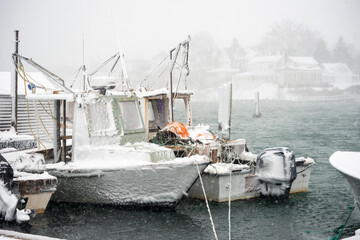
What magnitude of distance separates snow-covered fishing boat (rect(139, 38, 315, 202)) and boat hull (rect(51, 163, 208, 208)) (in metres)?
0.97

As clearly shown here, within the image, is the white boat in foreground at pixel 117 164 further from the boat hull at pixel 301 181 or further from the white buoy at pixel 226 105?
the white buoy at pixel 226 105

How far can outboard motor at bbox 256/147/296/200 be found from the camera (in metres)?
11.9

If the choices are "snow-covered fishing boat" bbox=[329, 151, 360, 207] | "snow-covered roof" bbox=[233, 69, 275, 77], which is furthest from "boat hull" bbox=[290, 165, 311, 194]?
"snow-covered roof" bbox=[233, 69, 275, 77]

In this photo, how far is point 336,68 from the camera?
153625 millimetres

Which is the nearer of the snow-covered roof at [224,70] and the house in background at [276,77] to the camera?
the house in background at [276,77]

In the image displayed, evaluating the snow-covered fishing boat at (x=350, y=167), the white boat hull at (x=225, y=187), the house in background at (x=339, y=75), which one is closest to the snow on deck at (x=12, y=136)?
the white boat hull at (x=225, y=187)

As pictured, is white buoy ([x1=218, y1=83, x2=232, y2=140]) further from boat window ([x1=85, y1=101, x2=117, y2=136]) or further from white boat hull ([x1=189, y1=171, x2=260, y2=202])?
boat window ([x1=85, y1=101, x2=117, y2=136])

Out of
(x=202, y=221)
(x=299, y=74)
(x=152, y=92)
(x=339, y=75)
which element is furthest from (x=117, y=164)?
(x=339, y=75)

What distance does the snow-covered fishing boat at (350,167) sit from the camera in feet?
31.3

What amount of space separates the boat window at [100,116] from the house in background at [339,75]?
14358cm

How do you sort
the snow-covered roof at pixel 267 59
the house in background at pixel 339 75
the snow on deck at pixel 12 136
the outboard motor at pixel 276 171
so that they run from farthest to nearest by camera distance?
1. the house in background at pixel 339 75
2. the snow-covered roof at pixel 267 59
3. the snow on deck at pixel 12 136
4. the outboard motor at pixel 276 171

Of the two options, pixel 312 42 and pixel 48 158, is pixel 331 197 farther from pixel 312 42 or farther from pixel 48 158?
pixel 312 42

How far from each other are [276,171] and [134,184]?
12.5ft

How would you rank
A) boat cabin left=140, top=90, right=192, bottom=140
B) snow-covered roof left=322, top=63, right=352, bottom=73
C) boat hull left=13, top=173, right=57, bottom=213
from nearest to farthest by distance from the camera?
boat hull left=13, top=173, right=57, bottom=213 → boat cabin left=140, top=90, right=192, bottom=140 → snow-covered roof left=322, top=63, right=352, bottom=73
